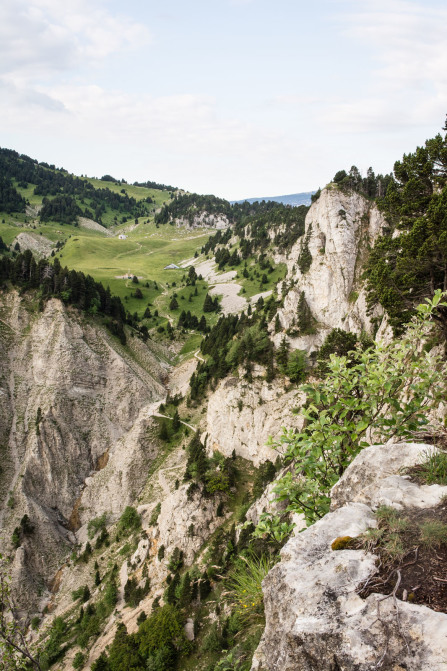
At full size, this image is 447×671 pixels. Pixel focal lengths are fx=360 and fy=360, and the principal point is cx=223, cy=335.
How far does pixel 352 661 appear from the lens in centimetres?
463

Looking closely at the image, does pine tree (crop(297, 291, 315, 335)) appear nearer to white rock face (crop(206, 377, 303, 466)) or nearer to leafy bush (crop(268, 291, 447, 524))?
white rock face (crop(206, 377, 303, 466))

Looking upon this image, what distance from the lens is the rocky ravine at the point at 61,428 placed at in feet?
209

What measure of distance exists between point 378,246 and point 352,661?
104 ft

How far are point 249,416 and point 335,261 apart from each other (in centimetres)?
3619

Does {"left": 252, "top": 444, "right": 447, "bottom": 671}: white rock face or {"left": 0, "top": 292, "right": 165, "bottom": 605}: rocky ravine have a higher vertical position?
{"left": 252, "top": 444, "right": 447, "bottom": 671}: white rock face

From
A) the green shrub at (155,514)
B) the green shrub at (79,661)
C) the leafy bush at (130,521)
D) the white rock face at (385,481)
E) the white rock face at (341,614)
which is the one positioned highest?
the white rock face at (385,481)

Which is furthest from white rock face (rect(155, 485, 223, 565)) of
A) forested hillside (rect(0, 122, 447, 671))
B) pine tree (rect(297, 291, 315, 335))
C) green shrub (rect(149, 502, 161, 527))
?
pine tree (rect(297, 291, 315, 335))

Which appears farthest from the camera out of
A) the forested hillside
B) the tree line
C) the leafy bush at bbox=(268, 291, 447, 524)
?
the tree line

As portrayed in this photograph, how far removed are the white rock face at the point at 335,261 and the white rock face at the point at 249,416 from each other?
11020 mm

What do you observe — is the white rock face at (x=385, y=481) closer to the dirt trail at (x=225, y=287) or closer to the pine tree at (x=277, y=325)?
the pine tree at (x=277, y=325)

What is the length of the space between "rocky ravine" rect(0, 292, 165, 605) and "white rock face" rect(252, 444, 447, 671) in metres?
69.7

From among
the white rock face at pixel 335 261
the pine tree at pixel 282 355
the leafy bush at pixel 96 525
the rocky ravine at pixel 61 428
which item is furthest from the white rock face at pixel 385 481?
the leafy bush at pixel 96 525

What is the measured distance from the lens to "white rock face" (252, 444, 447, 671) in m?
4.47

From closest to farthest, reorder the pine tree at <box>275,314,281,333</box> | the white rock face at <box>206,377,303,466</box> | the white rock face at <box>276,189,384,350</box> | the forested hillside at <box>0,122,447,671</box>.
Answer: the forested hillside at <box>0,122,447,671</box>
the white rock face at <box>206,377,303,466</box>
the pine tree at <box>275,314,281,333</box>
the white rock face at <box>276,189,384,350</box>
